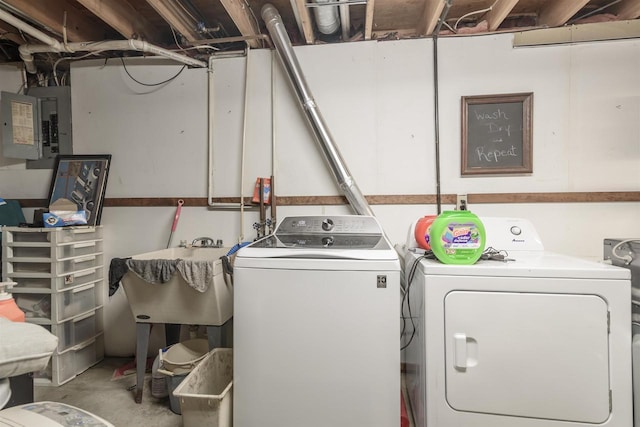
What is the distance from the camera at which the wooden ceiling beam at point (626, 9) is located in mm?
1888

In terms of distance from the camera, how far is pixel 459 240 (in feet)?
4.02

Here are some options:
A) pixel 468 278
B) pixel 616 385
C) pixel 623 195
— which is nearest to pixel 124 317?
pixel 468 278

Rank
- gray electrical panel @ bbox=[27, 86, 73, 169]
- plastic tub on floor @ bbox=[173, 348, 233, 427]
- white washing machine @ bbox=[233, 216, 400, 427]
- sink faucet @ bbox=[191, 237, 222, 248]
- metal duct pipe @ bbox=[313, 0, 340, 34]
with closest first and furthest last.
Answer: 1. white washing machine @ bbox=[233, 216, 400, 427]
2. plastic tub on floor @ bbox=[173, 348, 233, 427]
3. metal duct pipe @ bbox=[313, 0, 340, 34]
4. sink faucet @ bbox=[191, 237, 222, 248]
5. gray electrical panel @ bbox=[27, 86, 73, 169]

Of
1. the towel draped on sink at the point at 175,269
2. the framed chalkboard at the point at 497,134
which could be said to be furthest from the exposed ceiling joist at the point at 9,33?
the framed chalkboard at the point at 497,134

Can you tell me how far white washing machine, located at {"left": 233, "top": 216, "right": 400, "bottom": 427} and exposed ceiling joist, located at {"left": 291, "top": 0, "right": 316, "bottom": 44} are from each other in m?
1.50

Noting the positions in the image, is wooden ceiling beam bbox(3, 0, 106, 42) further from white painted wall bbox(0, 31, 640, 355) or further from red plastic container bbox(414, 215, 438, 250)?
red plastic container bbox(414, 215, 438, 250)

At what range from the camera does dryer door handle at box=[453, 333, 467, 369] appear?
1146mm

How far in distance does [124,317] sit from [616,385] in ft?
9.68

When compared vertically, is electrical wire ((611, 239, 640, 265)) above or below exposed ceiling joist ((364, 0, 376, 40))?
below

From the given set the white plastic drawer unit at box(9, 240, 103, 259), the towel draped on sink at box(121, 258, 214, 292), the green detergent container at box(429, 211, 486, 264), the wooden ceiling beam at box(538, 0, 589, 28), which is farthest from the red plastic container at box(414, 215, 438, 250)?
the white plastic drawer unit at box(9, 240, 103, 259)

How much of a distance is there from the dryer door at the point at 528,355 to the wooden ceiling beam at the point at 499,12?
1.75m

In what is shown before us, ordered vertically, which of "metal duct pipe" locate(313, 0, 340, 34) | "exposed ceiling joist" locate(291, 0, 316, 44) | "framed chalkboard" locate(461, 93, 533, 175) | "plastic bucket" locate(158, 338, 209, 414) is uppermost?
"metal duct pipe" locate(313, 0, 340, 34)

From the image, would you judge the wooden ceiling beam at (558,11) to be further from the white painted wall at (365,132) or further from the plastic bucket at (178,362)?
the plastic bucket at (178,362)

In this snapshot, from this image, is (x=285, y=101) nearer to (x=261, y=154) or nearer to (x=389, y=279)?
(x=261, y=154)
